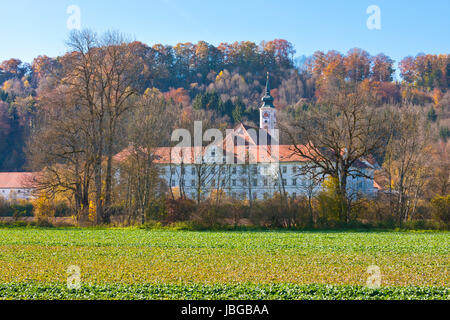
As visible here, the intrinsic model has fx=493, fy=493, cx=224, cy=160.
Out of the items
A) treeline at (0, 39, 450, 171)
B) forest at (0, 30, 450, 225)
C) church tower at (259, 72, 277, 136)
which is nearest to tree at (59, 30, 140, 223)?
forest at (0, 30, 450, 225)

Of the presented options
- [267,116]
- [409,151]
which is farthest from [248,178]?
[267,116]

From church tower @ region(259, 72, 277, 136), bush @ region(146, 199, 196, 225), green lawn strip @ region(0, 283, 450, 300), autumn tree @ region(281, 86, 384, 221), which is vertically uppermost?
church tower @ region(259, 72, 277, 136)

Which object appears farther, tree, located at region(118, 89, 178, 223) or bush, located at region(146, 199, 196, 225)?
tree, located at region(118, 89, 178, 223)

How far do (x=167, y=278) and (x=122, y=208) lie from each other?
100ft

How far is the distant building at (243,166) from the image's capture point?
2367 inches

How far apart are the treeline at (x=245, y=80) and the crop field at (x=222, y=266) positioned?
38215mm

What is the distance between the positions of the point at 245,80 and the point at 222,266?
354 feet

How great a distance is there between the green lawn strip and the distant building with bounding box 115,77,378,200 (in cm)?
4128

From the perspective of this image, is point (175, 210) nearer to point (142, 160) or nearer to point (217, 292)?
point (142, 160)

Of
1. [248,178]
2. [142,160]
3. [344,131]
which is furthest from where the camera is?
[248,178]

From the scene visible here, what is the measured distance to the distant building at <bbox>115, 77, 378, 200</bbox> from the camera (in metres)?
60.1

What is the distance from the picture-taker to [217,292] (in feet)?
37.0

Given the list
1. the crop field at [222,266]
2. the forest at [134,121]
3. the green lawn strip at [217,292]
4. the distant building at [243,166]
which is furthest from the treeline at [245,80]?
the green lawn strip at [217,292]

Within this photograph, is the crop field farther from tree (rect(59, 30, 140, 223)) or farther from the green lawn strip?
tree (rect(59, 30, 140, 223))
